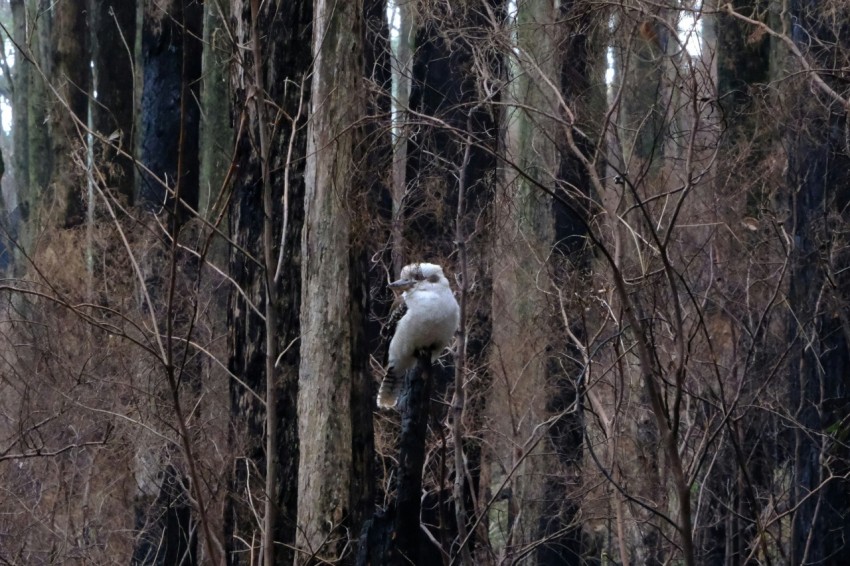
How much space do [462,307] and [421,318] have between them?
1.41 m

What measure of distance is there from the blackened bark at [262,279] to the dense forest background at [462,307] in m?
0.02

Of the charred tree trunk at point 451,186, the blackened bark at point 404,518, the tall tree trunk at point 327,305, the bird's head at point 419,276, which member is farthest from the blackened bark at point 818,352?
the blackened bark at point 404,518

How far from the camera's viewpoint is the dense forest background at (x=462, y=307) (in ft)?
20.0

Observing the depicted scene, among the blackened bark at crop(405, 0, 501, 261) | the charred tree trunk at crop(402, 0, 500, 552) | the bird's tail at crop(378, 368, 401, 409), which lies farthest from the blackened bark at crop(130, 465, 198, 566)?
the bird's tail at crop(378, 368, 401, 409)

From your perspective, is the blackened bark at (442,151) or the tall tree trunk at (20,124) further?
the tall tree trunk at (20,124)

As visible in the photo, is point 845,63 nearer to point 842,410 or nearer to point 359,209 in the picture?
point 842,410

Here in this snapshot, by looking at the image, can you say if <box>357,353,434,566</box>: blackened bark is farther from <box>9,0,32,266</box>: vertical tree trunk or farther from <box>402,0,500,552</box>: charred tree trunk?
<box>9,0,32,266</box>: vertical tree trunk

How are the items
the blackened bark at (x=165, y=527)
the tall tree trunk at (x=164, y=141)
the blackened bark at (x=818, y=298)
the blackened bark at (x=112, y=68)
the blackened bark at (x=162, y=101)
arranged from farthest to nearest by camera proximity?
the blackened bark at (x=112, y=68)
the blackened bark at (x=162, y=101)
the tall tree trunk at (x=164, y=141)
the blackened bark at (x=165, y=527)
the blackened bark at (x=818, y=298)

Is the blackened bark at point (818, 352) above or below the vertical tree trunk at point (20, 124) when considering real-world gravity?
below

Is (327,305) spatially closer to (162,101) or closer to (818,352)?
(818,352)

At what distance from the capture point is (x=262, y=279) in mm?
7488

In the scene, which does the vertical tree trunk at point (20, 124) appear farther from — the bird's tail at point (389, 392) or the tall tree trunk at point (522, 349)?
the bird's tail at point (389, 392)

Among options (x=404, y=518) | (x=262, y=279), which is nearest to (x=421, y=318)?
(x=404, y=518)

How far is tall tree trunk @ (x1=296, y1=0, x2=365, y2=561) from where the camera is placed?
7023mm
